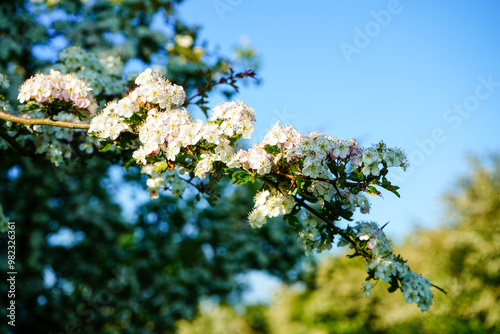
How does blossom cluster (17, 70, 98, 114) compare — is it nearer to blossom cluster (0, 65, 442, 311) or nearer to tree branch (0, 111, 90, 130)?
blossom cluster (0, 65, 442, 311)

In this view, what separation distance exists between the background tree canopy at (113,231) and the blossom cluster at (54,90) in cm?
253

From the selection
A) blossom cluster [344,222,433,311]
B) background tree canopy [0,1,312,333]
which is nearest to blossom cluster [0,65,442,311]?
blossom cluster [344,222,433,311]

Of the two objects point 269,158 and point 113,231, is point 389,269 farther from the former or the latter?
point 113,231

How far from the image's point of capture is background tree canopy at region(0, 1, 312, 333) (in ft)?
20.6

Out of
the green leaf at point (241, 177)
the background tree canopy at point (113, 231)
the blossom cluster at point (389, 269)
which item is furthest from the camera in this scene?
the background tree canopy at point (113, 231)

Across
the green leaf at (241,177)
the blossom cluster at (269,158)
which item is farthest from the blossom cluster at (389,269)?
the green leaf at (241,177)

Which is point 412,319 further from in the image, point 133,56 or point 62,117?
point 62,117

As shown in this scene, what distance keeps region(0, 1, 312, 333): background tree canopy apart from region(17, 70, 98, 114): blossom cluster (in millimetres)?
2526

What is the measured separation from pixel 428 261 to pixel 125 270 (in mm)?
9411

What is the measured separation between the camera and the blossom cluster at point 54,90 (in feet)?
7.84

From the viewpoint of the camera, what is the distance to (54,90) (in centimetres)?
240

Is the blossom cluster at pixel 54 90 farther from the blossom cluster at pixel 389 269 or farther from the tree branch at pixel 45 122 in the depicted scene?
the blossom cluster at pixel 389 269

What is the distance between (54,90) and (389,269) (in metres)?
2.19

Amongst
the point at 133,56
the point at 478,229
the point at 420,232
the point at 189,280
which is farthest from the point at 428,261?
the point at 133,56
